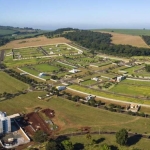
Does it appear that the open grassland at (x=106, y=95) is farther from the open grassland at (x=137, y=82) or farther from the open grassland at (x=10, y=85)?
the open grassland at (x=10, y=85)

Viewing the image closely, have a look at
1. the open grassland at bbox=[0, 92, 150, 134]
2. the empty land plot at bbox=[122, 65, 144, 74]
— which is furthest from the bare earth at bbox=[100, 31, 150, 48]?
the open grassland at bbox=[0, 92, 150, 134]

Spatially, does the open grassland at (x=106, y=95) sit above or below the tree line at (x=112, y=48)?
below

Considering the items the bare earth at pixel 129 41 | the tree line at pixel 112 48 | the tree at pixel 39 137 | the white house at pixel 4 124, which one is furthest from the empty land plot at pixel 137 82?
the bare earth at pixel 129 41

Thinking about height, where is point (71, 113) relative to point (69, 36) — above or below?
below

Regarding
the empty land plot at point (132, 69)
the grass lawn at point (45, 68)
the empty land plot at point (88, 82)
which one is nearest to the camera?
the empty land plot at point (88, 82)

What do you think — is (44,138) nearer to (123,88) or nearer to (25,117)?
(25,117)

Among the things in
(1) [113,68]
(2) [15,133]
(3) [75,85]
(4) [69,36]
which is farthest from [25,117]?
(4) [69,36]
